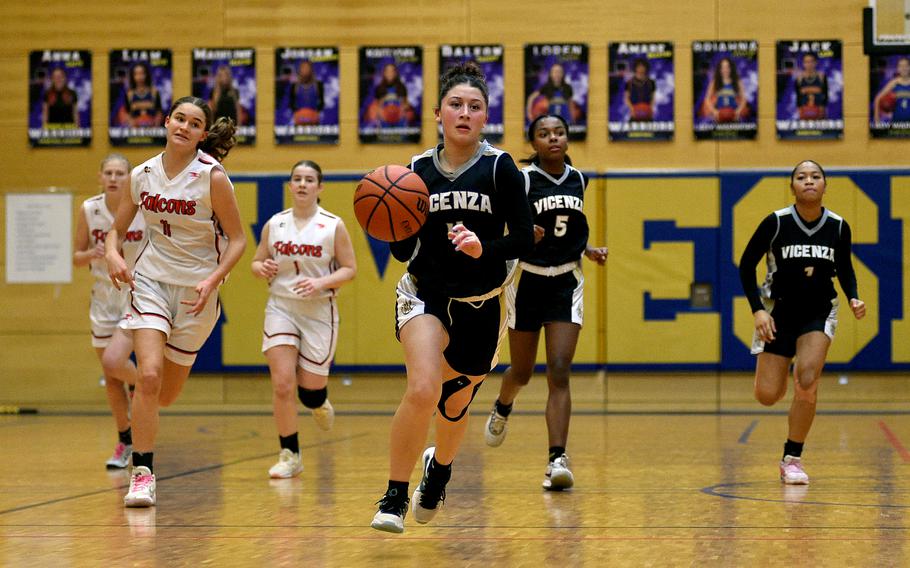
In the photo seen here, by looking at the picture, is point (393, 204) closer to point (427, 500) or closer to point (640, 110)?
point (427, 500)

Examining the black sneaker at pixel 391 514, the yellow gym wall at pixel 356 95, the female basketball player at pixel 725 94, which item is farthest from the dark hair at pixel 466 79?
the female basketball player at pixel 725 94

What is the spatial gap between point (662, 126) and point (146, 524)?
936 cm

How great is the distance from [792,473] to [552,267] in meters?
1.74

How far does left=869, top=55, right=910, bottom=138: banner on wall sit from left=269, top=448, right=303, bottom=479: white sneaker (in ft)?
27.9

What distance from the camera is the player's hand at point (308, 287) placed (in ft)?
24.7

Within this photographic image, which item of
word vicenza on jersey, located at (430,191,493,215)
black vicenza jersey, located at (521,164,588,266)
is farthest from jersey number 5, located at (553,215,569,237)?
word vicenza on jersey, located at (430,191,493,215)

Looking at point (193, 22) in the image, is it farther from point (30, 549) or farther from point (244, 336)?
point (30, 549)

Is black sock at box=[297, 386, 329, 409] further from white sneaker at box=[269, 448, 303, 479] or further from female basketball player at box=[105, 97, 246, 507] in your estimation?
female basketball player at box=[105, 97, 246, 507]

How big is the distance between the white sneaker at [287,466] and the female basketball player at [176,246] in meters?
1.13

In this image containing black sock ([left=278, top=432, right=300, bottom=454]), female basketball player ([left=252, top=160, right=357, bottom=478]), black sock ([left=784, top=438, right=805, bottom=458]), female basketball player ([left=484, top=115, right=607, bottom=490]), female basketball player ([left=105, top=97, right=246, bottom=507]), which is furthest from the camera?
female basketball player ([left=252, top=160, right=357, bottom=478])

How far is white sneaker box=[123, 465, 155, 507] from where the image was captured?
18.7ft

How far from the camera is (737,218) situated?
13195 mm

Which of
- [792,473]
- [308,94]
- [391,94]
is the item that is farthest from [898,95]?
[792,473]

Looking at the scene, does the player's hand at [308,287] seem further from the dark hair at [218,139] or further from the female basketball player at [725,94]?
the female basketball player at [725,94]
